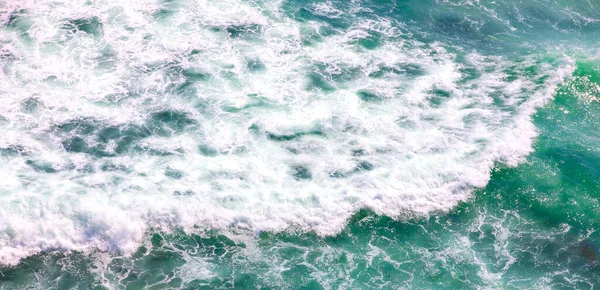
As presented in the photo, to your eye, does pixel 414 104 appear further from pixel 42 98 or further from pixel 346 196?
pixel 42 98

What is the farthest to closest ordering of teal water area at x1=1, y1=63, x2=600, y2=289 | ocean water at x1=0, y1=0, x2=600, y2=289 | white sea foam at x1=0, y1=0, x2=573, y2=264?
white sea foam at x1=0, y1=0, x2=573, y2=264 < ocean water at x1=0, y1=0, x2=600, y2=289 < teal water area at x1=1, y1=63, x2=600, y2=289

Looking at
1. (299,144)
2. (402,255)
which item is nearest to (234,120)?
(299,144)

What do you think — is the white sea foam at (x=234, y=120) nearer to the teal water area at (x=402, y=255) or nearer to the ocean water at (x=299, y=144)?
the ocean water at (x=299, y=144)

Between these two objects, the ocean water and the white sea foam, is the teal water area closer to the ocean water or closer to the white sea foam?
the ocean water

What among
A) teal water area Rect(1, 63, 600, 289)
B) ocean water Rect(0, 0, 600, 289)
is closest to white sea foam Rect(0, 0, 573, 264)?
ocean water Rect(0, 0, 600, 289)

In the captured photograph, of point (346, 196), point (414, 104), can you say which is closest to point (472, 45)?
point (414, 104)

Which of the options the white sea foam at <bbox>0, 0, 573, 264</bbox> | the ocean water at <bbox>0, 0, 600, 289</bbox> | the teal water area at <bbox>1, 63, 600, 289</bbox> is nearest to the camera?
the teal water area at <bbox>1, 63, 600, 289</bbox>
